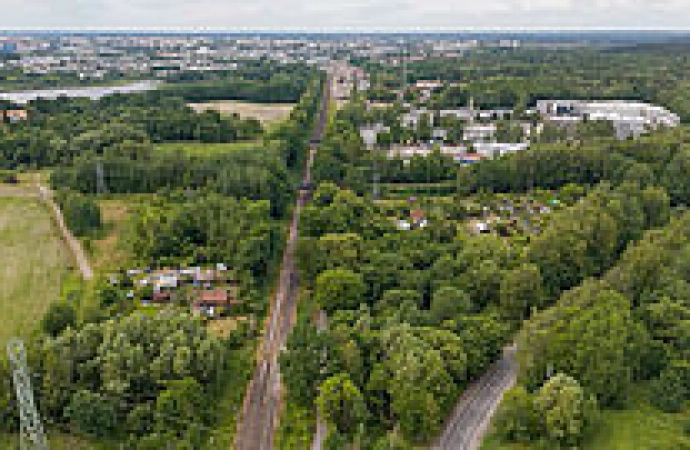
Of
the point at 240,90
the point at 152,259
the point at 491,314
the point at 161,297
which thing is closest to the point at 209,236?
the point at 152,259

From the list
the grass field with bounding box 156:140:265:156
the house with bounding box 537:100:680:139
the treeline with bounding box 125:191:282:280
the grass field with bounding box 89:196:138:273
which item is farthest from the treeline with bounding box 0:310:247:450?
the house with bounding box 537:100:680:139

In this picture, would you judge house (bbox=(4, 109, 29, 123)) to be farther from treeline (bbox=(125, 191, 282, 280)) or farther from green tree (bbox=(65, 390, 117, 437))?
green tree (bbox=(65, 390, 117, 437))

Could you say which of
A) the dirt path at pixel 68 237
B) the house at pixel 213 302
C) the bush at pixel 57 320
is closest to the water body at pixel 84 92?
the dirt path at pixel 68 237

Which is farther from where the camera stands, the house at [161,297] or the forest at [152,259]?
the house at [161,297]

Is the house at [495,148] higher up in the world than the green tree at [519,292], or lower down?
higher up

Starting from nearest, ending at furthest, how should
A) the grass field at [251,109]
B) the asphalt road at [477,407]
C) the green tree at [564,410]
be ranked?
1. the green tree at [564,410]
2. the asphalt road at [477,407]
3. the grass field at [251,109]

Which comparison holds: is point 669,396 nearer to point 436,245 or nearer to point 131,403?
point 436,245

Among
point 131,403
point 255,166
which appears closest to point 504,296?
point 131,403

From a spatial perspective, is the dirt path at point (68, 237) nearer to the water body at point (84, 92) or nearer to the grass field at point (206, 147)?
the grass field at point (206, 147)
